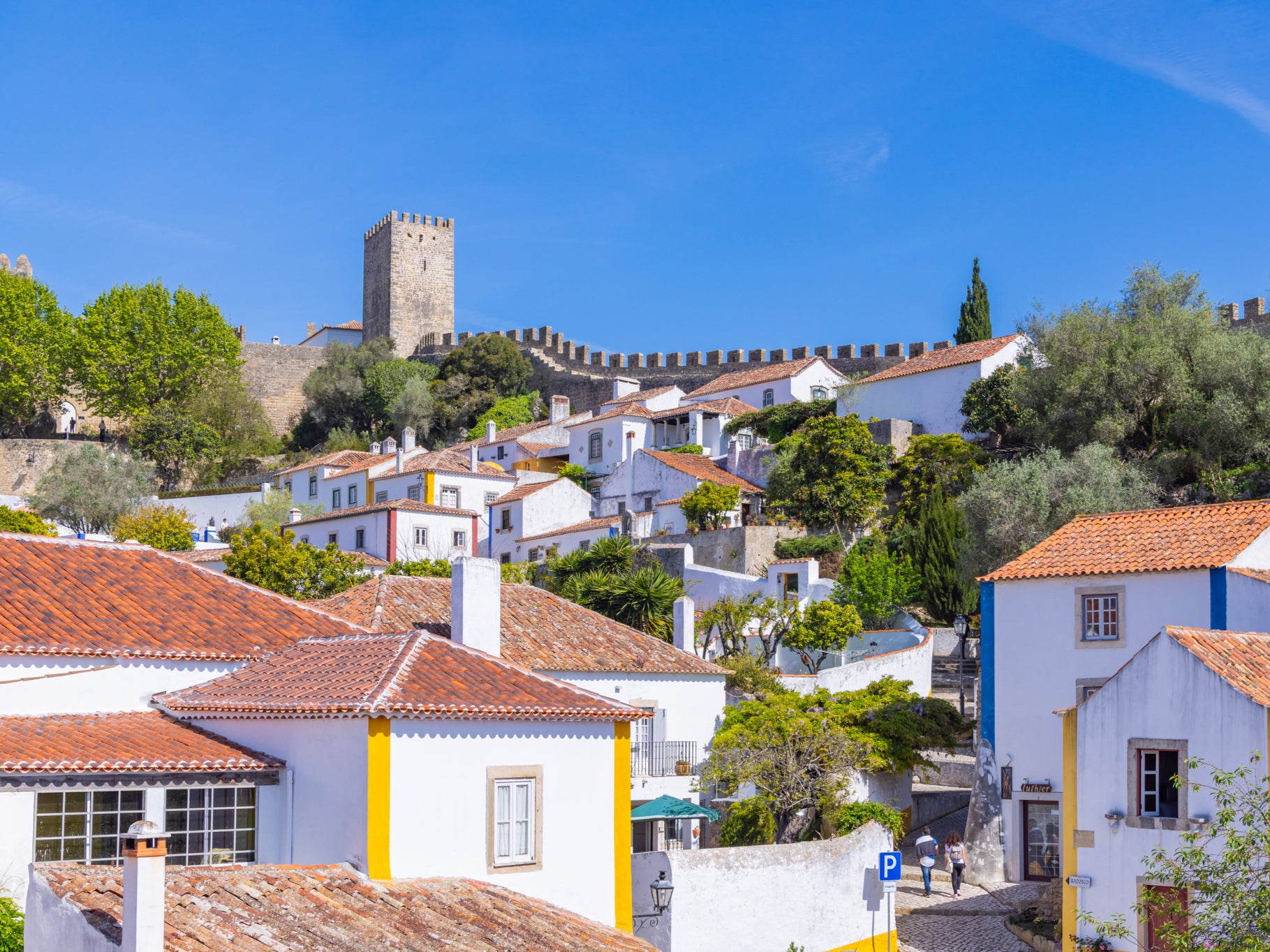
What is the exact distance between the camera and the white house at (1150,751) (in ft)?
68.0

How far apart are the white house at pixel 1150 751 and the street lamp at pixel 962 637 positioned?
39.7ft

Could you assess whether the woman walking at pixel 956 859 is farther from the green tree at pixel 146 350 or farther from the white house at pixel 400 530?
the green tree at pixel 146 350

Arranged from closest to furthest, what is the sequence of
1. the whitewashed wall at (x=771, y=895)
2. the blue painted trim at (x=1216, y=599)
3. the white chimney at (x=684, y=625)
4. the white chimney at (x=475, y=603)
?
1. the white chimney at (x=475, y=603)
2. the whitewashed wall at (x=771, y=895)
3. the blue painted trim at (x=1216, y=599)
4. the white chimney at (x=684, y=625)

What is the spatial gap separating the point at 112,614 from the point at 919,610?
91.7 feet

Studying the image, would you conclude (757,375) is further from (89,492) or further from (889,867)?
(889,867)

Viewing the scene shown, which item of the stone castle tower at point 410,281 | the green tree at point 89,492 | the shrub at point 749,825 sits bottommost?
the shrub at point 749,825

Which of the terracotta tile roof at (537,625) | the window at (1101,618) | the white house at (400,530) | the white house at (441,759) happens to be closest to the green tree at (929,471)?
the white house at (400,530)

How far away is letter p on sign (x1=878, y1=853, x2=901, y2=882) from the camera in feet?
78.2

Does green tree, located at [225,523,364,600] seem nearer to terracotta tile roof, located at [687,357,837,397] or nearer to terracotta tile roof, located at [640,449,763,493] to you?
terracotta tile roof, located at [640,449,763,493]

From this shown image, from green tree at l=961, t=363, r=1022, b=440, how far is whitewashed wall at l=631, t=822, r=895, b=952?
27.9 m

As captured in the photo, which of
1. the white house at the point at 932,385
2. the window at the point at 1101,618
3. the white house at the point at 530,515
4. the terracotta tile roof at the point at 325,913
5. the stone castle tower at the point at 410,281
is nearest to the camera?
the terracotta tile roof at the point at 325,913

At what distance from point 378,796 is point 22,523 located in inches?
1422

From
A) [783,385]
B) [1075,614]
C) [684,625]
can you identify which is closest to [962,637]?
[684,625]

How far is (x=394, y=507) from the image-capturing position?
49.8m
